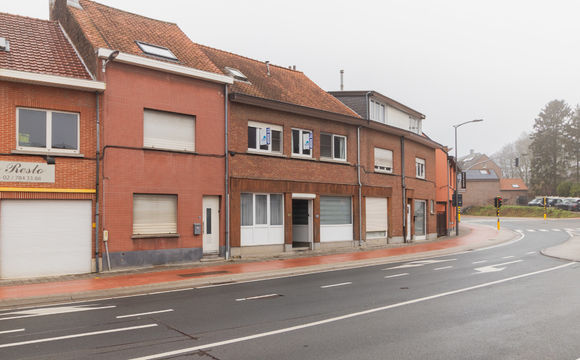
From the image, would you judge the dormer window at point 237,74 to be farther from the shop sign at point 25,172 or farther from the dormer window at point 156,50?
the shop sign at point 25,172

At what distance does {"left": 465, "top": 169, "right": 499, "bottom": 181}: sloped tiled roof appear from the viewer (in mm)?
81688

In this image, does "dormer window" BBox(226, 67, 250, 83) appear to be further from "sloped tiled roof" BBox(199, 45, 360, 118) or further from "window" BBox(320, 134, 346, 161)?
"window" BBox(320, 134, 346, 161)

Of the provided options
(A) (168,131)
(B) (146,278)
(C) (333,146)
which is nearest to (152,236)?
(B) (146,278)

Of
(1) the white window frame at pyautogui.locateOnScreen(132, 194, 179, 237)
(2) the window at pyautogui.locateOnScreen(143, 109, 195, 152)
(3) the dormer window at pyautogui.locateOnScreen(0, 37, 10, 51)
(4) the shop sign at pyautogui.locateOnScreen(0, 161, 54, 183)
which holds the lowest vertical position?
(1) the white window frame at pyautogui.locateOnScreen(132, 194, 179, 237)

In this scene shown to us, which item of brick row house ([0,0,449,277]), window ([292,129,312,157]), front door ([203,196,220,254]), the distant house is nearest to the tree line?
the distant house

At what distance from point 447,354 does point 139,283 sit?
8.75 m

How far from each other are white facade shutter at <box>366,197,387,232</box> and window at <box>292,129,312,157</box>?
5365mm

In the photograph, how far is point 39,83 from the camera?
13945mm

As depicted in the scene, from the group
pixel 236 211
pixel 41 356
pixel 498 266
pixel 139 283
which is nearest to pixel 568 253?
pixel 498 266

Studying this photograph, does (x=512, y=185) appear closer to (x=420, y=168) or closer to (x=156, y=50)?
A: (x=420, y=168)

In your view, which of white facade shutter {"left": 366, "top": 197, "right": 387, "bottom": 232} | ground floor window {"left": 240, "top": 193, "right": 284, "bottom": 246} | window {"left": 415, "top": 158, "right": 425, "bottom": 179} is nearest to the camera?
ground floor window {"left": 240, "top": 193, "right": 284, "bottom": 246}

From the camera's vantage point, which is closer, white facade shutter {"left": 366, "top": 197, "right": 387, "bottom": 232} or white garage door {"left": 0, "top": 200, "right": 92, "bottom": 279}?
white garage door {"left": 0, "top": 200, "right": 92, "bottom": 279}

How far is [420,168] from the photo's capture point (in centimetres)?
3108

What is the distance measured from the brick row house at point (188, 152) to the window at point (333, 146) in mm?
68
